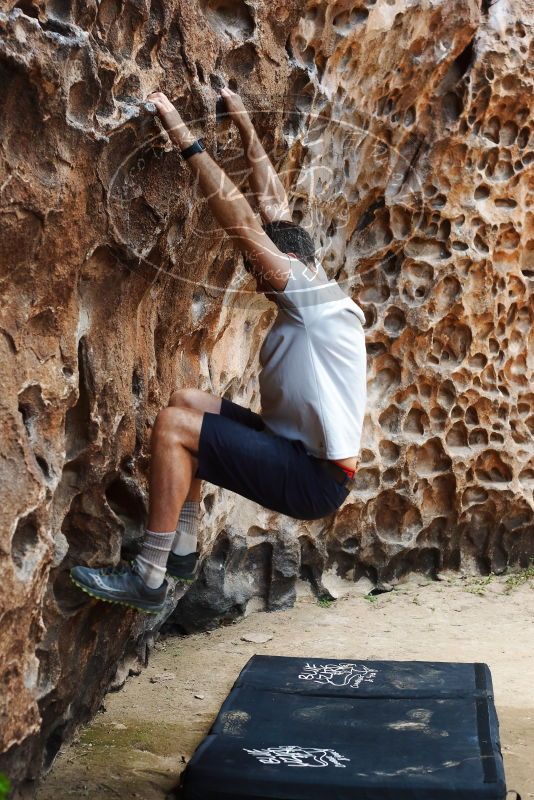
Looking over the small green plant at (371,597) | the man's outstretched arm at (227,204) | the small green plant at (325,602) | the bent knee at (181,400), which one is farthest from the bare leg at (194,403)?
the small green plant at (371,597)

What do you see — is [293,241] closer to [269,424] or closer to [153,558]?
[269,424]

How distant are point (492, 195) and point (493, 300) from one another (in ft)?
1.87

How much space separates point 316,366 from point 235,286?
4.35 ft

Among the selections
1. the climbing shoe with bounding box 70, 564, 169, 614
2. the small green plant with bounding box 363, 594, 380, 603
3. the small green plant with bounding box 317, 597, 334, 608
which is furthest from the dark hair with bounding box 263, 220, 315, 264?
the small green plant with bounding box 363, 594, 380, 603

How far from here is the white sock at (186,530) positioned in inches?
143

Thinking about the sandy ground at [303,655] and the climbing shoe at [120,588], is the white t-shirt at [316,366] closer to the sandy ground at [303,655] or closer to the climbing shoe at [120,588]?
the climbing shoe at [120,588]

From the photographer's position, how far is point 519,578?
6082 mm

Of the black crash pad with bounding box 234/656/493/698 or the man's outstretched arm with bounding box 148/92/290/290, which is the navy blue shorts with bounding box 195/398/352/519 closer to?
the man's outstretched arm with bounding box 148/92/290/290

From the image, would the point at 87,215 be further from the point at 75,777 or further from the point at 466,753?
the point at 466,753

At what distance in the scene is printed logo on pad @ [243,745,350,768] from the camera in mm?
3500

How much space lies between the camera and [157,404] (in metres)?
4.00

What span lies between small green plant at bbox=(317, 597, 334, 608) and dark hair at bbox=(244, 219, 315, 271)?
2.62 meters

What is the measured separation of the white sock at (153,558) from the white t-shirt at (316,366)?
1.79 feet

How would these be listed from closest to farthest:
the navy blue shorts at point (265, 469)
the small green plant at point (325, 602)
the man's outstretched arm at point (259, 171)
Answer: the navy blue shorts at point (265, 469)
the man's outstretched arm at point (259, 171)
the small green plant at point (325, 602)
